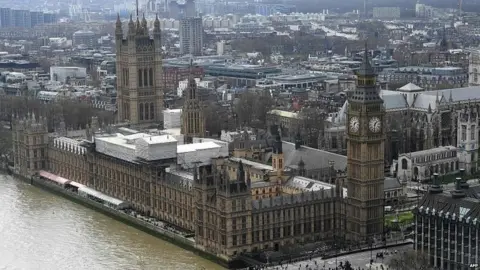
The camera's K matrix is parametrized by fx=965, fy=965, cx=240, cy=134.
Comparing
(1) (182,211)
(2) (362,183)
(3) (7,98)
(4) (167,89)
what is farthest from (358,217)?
(4) (167,89)

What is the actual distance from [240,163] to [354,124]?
23.0 feet

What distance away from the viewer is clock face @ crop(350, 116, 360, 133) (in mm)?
54344

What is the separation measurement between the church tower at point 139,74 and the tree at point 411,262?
3905cm

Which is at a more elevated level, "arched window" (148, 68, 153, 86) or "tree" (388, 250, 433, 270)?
"arched window" (148, 68, 153, 86)

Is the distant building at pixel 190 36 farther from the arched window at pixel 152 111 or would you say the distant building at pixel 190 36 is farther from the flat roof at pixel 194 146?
the flat roof at pixel 194 146

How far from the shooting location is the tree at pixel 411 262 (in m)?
47.0

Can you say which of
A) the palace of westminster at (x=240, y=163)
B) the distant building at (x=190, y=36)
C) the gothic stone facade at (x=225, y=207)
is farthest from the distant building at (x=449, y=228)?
the distant building at (x=190, y=36)

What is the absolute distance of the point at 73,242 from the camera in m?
58.7

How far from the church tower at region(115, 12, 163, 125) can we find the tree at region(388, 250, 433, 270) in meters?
39.0

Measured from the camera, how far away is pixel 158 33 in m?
84.3

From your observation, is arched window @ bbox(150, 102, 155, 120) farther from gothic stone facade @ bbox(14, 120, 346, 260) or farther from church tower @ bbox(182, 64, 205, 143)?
gothic stone facade @ bbox(14, 120, 346, 260)

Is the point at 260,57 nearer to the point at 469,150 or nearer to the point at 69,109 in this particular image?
the point at 69,109

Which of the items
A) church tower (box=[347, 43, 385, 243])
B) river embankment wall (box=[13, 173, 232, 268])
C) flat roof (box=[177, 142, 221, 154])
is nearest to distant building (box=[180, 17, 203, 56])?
river embankment wall (box=[13, 173, 232, 268])

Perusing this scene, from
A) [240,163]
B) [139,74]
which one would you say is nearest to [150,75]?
[139,74]
